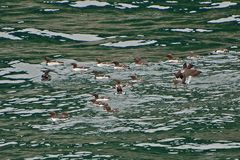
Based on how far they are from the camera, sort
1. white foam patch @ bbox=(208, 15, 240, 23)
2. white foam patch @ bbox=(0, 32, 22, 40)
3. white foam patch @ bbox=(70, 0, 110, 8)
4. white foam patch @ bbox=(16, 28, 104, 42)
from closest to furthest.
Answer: white foam patch @ bbox=(0, 32, 22, 40)
white foam patch @ bbox=(16, 28, 104, 42)
white foam patch @ bbox=(208, 15, 240, 23)
white foam patch @ bbox=(70, 0, 110, 8)

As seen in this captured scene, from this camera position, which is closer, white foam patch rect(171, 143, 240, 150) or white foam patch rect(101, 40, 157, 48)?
white foam patch rect(171, 143, 240, 150)

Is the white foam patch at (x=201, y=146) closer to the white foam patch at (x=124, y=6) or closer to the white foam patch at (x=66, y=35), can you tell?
the white foam patch at (x=66, y=35)

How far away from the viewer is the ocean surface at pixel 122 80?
2134cm

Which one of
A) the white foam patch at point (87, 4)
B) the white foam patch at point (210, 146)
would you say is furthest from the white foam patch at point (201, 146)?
the white foam patch at point (87, 4)

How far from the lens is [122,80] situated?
91.2 ft

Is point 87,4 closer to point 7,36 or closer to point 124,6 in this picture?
point 124,6

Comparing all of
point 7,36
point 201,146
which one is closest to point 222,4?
point 7,36

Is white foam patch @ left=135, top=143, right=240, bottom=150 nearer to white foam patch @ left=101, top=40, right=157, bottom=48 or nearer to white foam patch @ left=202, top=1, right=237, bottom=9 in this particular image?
white foam patch @ left=101, top=40, right=157, bottom=48

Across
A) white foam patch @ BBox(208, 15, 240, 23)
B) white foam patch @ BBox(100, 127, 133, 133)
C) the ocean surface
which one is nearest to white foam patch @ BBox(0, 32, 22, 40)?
the ocean surface

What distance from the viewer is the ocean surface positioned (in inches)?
840

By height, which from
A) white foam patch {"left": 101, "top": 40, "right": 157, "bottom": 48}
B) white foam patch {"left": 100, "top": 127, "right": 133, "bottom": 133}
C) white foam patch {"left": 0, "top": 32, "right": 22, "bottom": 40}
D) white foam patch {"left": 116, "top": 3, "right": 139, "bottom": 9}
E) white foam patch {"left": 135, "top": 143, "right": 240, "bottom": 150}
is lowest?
white foam patch {"left": 135, "top": 143, "right": 240, "bottom": 150}

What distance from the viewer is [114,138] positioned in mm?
21719

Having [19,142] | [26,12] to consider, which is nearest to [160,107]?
[19,142]

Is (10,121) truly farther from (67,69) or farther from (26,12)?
(26,12)
